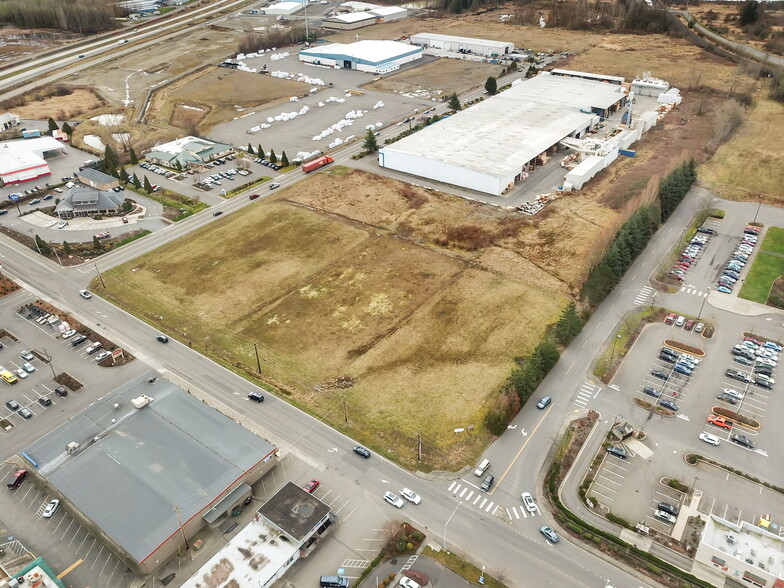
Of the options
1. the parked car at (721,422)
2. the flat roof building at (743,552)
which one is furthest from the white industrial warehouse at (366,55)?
the flat roof building at (743,552)

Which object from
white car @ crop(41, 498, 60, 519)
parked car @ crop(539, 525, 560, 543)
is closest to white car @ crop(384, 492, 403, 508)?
parked car @ crop(539, 525, 560, 543)

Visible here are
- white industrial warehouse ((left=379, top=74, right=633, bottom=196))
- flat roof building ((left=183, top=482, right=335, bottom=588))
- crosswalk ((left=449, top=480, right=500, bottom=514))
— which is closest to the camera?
flat roof building ((left=183, top=482, right=335, bottom=588))

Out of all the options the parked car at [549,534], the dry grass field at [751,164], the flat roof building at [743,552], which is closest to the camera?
the flat roof building at [743,552]

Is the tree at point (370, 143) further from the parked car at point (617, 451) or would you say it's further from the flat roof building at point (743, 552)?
the flat roof building at point (743, 552)

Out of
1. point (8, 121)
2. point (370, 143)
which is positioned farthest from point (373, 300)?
point (8, 121)

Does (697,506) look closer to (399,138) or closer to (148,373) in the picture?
(148,373)

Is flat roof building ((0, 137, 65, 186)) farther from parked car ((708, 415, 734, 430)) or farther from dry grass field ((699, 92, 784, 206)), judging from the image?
dry grass field ((699, 92, 784, 206))

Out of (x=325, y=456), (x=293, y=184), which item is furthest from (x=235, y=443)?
(x=293, y=184)
